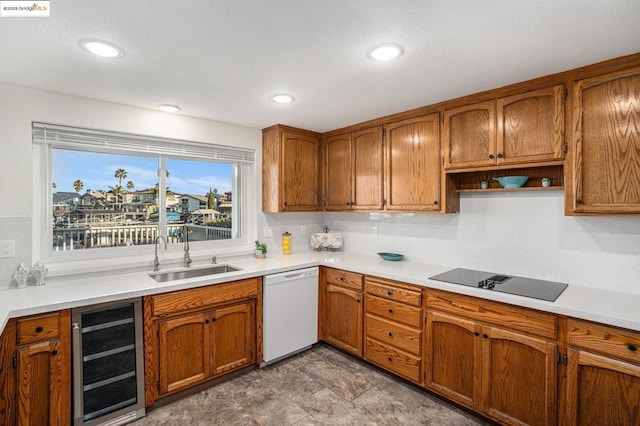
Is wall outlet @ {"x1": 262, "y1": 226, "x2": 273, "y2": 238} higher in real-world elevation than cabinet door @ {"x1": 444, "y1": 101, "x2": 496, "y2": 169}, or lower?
lower

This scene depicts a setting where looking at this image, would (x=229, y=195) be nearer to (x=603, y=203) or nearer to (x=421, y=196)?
(x=421, y=196)

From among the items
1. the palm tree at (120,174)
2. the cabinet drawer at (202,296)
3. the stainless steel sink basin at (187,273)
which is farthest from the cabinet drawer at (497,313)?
the palm tree at (120,174)

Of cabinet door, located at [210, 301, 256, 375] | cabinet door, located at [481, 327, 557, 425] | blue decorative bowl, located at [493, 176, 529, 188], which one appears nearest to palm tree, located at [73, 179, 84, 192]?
cabinet door, located at [210, 301, 256, 375]

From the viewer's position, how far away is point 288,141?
336cm

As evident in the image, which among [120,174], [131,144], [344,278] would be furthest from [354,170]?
[120,174]

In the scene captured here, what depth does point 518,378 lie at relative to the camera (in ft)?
6.36

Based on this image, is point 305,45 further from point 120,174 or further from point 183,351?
point 183,351

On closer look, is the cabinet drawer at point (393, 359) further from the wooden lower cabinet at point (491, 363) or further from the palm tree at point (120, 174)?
the palm tree at point (120, 174)

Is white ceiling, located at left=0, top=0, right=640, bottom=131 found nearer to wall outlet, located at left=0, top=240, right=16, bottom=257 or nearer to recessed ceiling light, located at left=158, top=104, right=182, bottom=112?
recessed ceiling light, located at left=158, top=104, right=182, bottom=112

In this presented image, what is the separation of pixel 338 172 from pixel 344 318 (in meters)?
1.51

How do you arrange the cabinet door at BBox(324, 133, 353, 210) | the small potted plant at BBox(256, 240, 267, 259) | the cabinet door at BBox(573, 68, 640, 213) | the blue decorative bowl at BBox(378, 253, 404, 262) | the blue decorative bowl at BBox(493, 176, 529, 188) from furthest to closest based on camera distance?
1. the cabinet door at BBox(324, 133, 353, 210)
2. the small potted plant at BBox(256, 240, 267, 259)
3. the blue decorative bowl at BBox(378, 253, 404, 262)
4. the blue decorative bowl at BBox(493, 176, 529, 188)
5. the cabinet door at BBox(573, 68, 640, 213)

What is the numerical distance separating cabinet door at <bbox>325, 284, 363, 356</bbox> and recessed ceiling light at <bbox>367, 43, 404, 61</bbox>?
188cm

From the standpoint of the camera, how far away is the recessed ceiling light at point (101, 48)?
5.32 ft

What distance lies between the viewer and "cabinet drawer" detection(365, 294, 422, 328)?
2433 mm
